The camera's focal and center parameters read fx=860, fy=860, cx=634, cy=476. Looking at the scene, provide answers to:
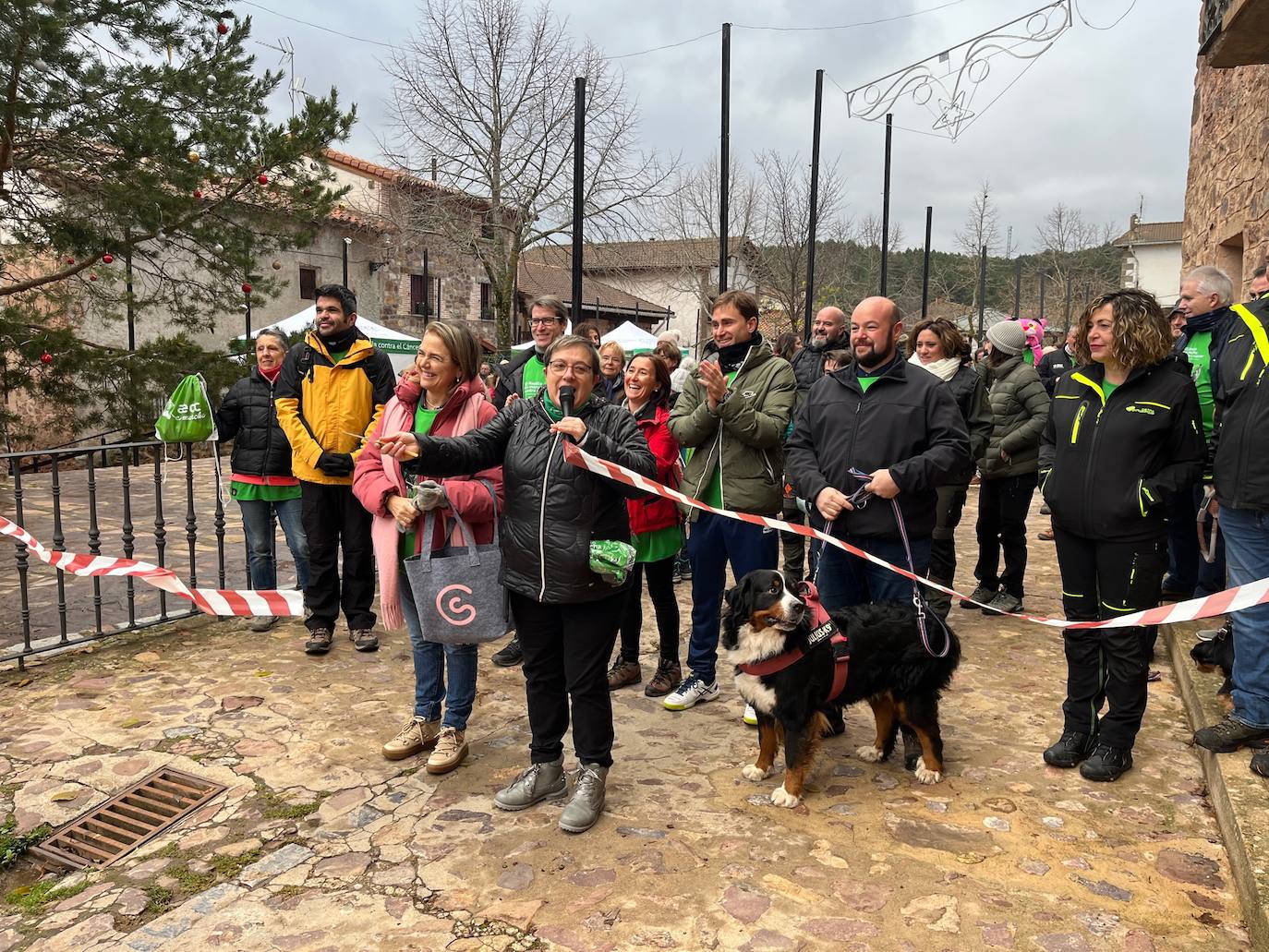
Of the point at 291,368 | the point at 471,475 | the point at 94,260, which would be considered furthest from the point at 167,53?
the point at 471,475

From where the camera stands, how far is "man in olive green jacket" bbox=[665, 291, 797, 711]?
14.2 feet

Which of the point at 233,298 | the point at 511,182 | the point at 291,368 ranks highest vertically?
the point at 511,182

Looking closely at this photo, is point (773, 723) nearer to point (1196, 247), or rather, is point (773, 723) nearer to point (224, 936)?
point (224, 936)

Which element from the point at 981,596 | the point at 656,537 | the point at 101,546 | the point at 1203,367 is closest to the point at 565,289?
the point at 101,546

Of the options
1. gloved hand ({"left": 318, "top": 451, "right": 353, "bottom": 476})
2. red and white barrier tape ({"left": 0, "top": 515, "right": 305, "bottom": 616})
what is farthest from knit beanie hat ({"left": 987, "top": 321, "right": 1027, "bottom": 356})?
red and white barrier tape ({"left": 0, "top": 515, "right": 305, "bottom": 616})

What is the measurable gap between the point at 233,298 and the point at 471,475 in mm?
8163

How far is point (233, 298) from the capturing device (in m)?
10.4

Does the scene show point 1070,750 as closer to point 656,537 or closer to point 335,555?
point 656,537

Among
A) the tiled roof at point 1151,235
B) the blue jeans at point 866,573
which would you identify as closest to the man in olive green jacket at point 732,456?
the blue jeans at point 866,573

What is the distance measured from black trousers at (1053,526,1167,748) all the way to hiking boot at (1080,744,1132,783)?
0.10 feet

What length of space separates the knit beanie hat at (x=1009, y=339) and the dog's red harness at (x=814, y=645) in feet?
11.6

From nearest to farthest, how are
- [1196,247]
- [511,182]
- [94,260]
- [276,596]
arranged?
[276,596], [1196,247], [94,260], [511,182]

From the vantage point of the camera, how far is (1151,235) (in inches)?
2058

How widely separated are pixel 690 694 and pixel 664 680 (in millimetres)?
235
